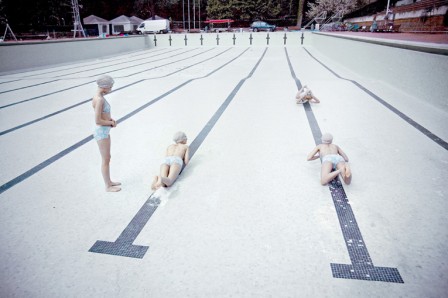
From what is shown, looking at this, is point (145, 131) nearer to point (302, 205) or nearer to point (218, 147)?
point (218, 147)

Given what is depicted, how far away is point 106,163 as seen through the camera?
9.60 ft

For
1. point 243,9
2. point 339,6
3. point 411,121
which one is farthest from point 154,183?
point 243,9

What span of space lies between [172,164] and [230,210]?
2.86 feet

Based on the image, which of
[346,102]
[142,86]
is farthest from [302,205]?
[142,86]

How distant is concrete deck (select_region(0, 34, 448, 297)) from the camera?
77.0 inches

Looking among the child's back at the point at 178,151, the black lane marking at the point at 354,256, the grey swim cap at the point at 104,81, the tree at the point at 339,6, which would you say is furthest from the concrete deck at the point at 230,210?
the tree at the point at 339,6

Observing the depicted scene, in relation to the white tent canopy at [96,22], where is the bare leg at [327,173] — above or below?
below

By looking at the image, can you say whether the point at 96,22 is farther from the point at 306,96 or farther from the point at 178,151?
the point at 178,151

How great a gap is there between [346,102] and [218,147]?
3.67 metres

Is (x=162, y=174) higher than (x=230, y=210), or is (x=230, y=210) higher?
(x=162, y=174)

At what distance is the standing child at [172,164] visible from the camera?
2967 mm

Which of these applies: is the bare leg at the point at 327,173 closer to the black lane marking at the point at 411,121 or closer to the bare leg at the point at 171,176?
the bare leg at the point at 171,176

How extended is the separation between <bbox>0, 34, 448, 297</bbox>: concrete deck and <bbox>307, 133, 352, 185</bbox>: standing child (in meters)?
0.14

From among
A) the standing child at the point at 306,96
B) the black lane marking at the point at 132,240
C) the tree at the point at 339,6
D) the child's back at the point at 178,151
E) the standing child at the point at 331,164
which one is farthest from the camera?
the tree at the point at 339,6
